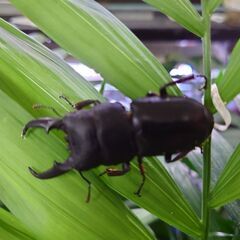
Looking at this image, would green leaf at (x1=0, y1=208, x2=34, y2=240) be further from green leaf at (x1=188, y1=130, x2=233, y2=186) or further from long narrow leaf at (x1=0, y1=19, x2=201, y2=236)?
green leaf at (x1=188, y1=130, x2=233, y2=186)

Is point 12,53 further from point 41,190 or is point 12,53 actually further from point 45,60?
point 41,190

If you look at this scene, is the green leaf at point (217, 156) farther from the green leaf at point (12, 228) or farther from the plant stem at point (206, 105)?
the green leaf at point (12, 228)

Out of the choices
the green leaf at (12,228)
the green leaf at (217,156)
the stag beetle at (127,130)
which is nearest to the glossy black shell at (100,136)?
the stag beetle at (127,130)

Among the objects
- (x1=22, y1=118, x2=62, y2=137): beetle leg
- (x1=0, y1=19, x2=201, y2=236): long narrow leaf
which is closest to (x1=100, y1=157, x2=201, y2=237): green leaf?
(x1=0, y1=19, x2=201, y2=236): long narrow leaf

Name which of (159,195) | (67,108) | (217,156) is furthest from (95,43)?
(217,156)

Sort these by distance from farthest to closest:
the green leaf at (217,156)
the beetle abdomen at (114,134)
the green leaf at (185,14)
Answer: the green leaf at (217,156)
the green leaf at (185,14)
the beetle abdomen at (114,134)

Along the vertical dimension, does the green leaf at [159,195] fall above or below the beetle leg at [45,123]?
below

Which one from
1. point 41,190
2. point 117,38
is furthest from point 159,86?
point 41,190
